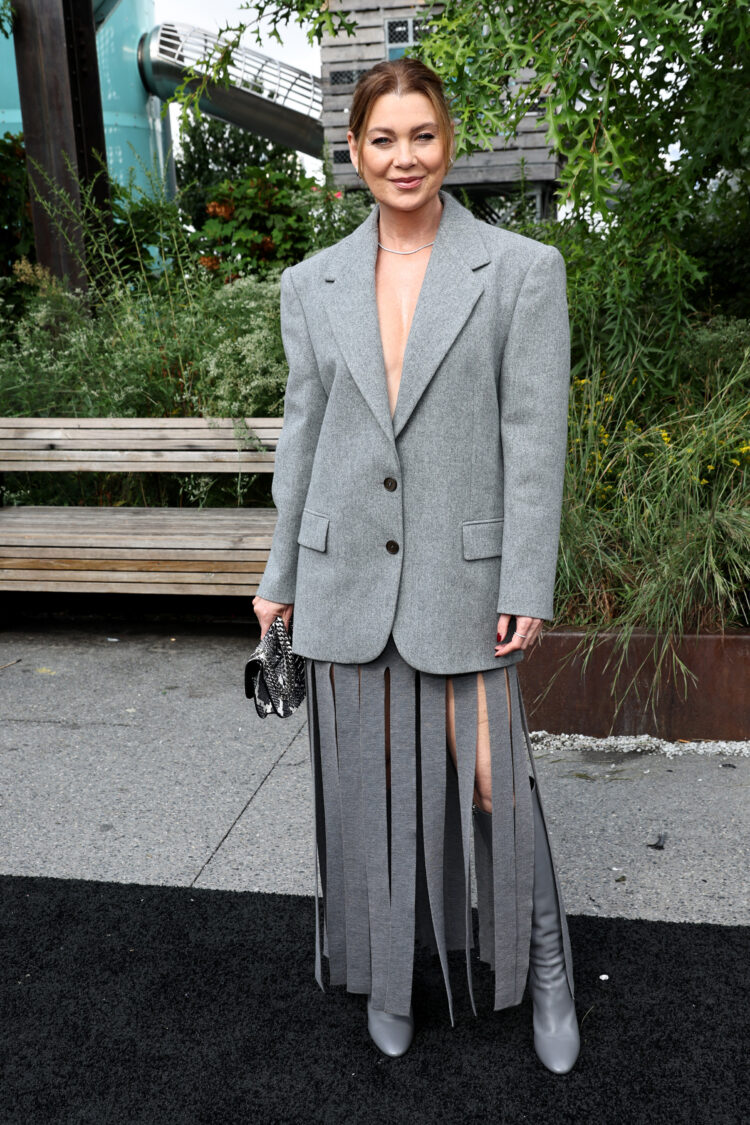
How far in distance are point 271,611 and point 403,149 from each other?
99 cm

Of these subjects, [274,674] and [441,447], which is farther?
[274,674]

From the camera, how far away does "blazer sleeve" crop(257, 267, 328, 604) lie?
6.79ft

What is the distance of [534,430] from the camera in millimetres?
1926

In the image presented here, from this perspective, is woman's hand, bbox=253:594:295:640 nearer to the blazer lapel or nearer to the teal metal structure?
the blazer lapel

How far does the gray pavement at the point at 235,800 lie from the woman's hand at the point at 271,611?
3.42 ft

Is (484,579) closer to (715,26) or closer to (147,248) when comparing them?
(715,26)

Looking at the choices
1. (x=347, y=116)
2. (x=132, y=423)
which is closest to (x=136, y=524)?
(x=132, y=423)

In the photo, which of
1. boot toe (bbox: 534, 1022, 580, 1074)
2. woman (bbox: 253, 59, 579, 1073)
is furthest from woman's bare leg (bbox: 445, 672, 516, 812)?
boot toe (bbox: 534, 1022, 580, 1074)

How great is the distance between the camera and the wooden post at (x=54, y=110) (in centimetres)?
671

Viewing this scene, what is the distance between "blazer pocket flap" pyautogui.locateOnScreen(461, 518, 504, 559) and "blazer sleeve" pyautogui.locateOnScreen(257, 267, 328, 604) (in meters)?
0.39

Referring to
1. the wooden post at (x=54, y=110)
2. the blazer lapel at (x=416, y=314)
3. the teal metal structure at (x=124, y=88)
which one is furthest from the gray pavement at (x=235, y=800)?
the teal metal structure at (x=124, y=88)

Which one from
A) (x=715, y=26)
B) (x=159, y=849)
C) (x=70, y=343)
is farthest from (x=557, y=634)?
(x=70, y=343)

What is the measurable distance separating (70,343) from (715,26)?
4.08m

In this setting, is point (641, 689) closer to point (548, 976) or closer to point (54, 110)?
point (548, 976)
